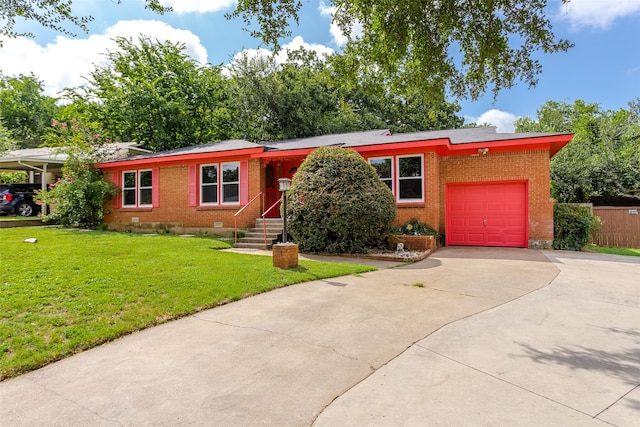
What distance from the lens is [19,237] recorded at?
10266 mm

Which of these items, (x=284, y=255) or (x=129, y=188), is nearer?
(x=284, y=255)

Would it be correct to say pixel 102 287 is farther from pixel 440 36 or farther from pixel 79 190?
pixel 79 190

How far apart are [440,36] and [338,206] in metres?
4.55

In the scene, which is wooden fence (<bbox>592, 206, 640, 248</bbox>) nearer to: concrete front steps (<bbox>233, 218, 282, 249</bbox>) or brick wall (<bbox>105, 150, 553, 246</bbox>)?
brick wall (<bbox>105, 150, 553, 246</bbox>)

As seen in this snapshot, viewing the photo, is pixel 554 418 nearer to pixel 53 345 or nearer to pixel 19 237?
pixel 53 345

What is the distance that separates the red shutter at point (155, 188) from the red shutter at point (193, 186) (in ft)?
5.69

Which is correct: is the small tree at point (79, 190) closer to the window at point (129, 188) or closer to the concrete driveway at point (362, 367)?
the window at point (129, 188)

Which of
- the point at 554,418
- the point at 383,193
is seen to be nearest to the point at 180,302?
the point at 554,418

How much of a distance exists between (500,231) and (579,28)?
677cm

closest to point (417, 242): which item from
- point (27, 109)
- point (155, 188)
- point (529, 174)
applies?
point (529, 174)

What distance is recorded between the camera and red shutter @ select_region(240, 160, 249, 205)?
12938 mm

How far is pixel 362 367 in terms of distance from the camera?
3.07 meters

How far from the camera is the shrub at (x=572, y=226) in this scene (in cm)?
1087

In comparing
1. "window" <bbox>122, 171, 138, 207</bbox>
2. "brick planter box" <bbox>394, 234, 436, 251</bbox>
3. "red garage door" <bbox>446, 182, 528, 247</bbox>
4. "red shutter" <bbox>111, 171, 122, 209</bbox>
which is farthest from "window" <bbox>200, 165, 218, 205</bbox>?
"red garage door" <bbox>446, 182, 528, 247</bbox>
